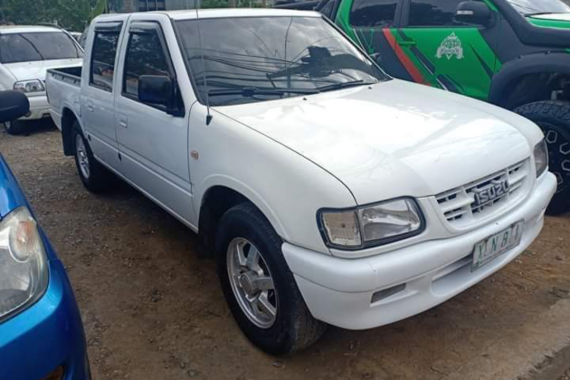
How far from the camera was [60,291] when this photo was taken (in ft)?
5.55

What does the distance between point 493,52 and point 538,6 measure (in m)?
0.69

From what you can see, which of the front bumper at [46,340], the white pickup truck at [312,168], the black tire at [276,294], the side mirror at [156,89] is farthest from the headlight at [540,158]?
the front bumper at [46,340]

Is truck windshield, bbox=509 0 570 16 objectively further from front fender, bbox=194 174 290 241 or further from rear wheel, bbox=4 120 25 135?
rear wheel, bbox=4 120 25 135

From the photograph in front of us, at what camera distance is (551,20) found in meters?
4.14

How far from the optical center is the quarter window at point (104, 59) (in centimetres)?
389

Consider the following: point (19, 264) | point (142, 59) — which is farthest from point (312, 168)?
point (142, 59)

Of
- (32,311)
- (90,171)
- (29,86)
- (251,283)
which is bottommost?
(90,171)

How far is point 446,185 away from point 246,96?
4.22 ft

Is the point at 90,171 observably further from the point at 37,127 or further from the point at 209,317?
the point at 37,127

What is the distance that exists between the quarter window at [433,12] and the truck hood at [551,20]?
25.9 inches

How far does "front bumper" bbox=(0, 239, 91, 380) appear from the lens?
148 cm

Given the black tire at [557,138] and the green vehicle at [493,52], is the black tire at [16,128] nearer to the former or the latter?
the green vehicle at [493,52]

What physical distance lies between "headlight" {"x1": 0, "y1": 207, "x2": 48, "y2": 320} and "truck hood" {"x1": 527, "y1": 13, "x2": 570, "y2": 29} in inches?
163

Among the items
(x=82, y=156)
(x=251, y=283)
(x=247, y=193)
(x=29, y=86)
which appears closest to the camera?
(x=247, y=193)
